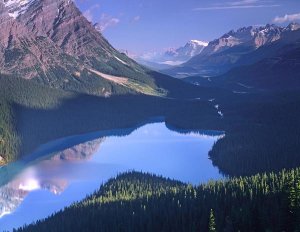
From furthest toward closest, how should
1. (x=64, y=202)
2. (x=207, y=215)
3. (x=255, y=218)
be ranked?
(x=64, y=202), (x=207, y=215), (x=255, y=218)

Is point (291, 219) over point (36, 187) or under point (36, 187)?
under

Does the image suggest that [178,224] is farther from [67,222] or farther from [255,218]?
[67,222]

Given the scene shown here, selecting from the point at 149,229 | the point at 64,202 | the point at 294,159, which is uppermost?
the point at 294,159

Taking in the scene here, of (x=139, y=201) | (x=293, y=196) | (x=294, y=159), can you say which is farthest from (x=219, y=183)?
(x=294, y=159)

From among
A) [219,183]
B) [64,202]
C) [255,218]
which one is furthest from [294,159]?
[255,218]

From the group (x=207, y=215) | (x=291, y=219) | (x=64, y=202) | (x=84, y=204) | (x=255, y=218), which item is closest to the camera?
(x=291, y=219)

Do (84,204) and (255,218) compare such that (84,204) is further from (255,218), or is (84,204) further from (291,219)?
(291,219)

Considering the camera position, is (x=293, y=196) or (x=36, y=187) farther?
(x=36, y=187)
